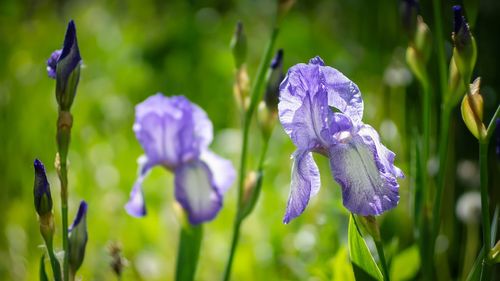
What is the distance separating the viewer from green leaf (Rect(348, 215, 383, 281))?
664mm

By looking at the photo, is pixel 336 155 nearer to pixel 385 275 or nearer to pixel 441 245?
pixel 385 275

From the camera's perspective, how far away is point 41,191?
68 centimetres

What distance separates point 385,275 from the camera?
685mm

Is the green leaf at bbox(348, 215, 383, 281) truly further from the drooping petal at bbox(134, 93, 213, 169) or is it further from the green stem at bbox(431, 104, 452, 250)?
the drooping petal at bbox(134, 93, 213, 169)

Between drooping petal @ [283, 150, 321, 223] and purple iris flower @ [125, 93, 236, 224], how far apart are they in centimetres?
30

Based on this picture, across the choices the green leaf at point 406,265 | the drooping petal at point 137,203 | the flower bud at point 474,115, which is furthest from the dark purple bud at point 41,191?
the green leaf at point 406,265

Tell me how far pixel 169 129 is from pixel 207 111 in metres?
1.19

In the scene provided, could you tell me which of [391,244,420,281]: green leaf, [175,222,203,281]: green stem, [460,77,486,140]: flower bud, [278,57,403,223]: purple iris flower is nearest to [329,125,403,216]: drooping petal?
[278,57,403,223]: purple iris flower

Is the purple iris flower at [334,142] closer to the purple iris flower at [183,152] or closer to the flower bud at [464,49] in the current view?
the flower bud at [464,49]

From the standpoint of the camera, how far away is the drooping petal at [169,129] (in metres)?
0.91

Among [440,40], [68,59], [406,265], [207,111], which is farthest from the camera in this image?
[207,111]

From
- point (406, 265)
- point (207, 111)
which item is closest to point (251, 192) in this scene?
point (406, 265)

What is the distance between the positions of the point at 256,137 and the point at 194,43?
24.1 inches

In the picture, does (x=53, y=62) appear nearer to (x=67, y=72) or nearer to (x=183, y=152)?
(x=67, y=72)
